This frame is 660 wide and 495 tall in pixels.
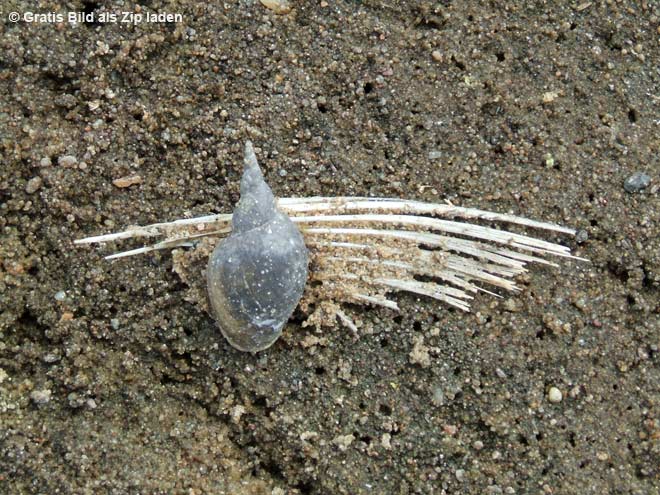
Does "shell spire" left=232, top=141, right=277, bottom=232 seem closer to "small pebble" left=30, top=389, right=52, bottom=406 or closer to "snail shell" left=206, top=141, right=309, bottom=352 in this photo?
"snail shell" left=206, top=141, right=309, bottom=352

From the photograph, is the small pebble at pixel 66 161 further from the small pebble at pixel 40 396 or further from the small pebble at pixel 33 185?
the small pebble at pixel 40 396

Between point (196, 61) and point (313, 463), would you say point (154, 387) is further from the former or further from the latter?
point (196, 61)

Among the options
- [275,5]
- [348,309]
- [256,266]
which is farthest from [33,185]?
[348,309]

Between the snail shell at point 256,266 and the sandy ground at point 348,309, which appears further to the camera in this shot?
the sandy ground at point 348,309

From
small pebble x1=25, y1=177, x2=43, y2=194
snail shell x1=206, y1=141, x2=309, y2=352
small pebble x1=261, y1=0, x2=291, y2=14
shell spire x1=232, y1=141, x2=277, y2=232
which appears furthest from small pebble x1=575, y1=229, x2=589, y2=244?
small pebble x1=25, y1=177, x2=43, y2=194

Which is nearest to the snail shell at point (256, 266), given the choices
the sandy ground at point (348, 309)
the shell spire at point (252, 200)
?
the shell spire at point (252, 200)

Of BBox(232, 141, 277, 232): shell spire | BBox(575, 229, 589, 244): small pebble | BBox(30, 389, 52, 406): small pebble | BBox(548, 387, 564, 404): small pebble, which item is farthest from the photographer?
BBox(575, 229, 589, 244): small pebble
